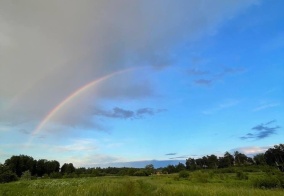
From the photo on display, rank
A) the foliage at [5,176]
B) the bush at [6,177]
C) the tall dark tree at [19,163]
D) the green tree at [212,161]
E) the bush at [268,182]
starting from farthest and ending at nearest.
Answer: the green tree at [212,161] < the tall dark tree at [19,163] < the foliage at [5,176] < the bush at [6,177] < the bush at [268,182]

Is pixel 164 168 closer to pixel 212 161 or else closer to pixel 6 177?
pixel 212 161

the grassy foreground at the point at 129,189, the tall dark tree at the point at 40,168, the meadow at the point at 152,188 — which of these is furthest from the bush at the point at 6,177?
the tall dark tree at the point at 40,168

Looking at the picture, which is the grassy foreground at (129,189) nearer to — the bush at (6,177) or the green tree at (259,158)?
the bush at (6,177)

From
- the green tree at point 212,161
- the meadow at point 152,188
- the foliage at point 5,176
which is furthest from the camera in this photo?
the green tree at point 212,161

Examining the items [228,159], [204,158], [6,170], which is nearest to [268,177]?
[6,170]

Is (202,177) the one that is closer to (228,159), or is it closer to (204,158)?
(228,159)

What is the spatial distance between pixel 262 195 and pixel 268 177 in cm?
2097

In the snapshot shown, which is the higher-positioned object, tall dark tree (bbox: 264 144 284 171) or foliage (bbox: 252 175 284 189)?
tall dark tree (bbox: 264 144 284 171)

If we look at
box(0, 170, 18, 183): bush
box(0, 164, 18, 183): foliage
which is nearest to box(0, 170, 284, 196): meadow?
box(0, 170, 18, 183): bush

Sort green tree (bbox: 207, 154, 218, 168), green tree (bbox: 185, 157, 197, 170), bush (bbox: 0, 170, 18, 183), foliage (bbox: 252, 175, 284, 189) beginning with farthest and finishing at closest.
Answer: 1. green tree (bbox: 185, 157, 197, 170)
2. green tree (bbox: 207, 154, 218, 168)
3. bush (bbox: 0, 170, 18, 183)
4. foliage (bbox: 252, 175, 284, 189)

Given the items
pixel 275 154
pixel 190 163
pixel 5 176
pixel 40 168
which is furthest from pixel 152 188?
pixel 190 163

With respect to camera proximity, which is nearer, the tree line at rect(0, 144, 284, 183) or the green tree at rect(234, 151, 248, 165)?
the tree line at rect(0, 144, 284, 183)

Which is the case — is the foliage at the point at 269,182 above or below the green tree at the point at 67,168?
below

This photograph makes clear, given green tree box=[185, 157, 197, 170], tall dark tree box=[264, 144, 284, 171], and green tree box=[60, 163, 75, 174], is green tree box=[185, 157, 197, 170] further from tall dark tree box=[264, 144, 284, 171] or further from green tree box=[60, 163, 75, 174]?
green tree box=[60, 163, 75, 174]
